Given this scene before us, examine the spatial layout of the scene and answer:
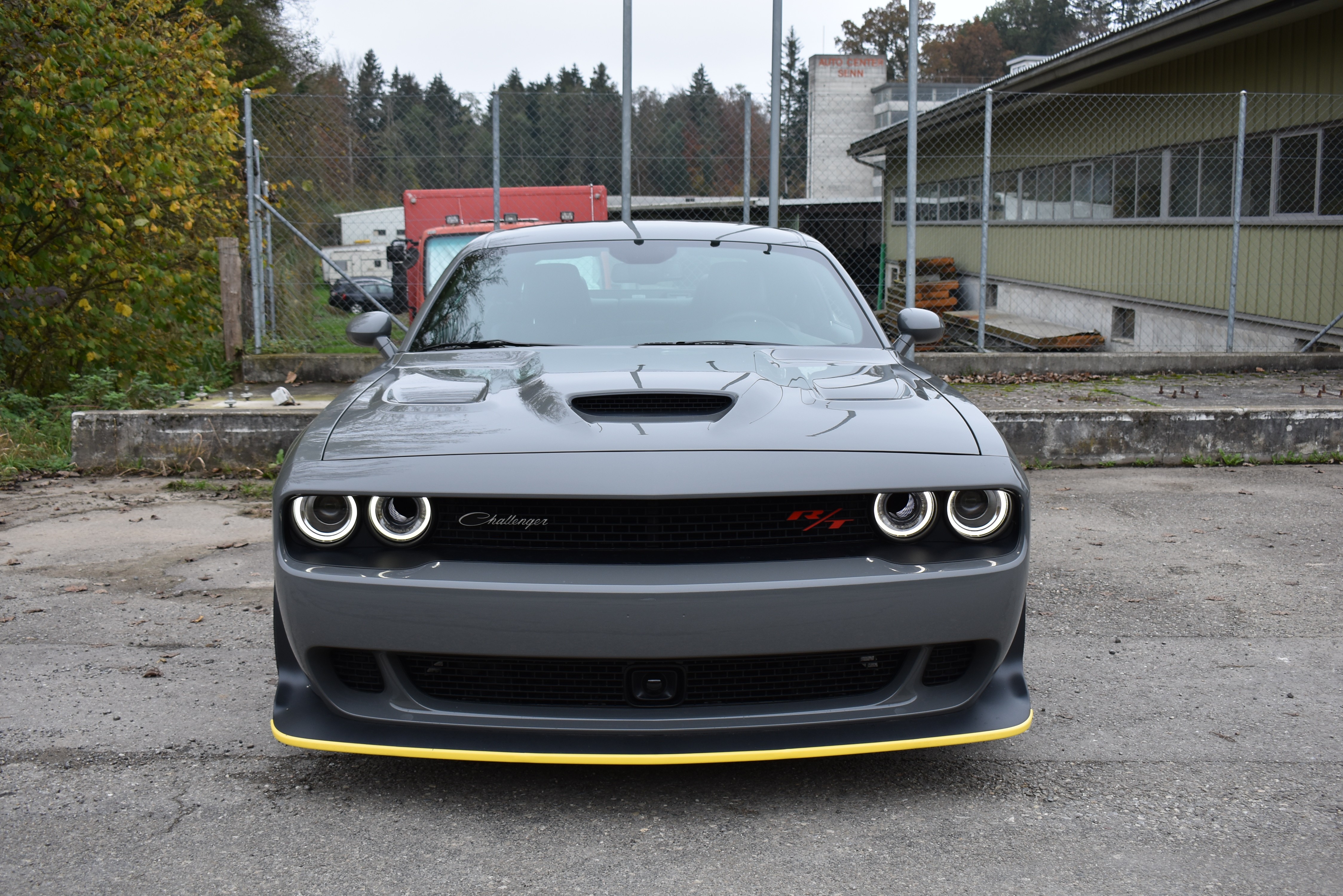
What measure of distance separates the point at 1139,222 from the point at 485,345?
47.9 ft

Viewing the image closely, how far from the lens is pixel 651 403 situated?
9.39 feet

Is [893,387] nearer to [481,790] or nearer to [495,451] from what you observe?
[495,451]

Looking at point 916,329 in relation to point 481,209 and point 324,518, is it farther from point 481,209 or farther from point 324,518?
point 481,209

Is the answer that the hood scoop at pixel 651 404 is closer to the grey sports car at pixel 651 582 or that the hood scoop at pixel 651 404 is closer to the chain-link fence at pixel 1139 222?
the grey sports car at pixel 651 582

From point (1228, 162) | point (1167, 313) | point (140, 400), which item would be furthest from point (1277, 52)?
point (140, 400)

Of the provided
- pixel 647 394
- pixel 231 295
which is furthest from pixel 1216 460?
pixel 231 295

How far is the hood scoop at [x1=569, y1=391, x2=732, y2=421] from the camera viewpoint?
2.80 metres

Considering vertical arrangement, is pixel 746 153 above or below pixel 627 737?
above

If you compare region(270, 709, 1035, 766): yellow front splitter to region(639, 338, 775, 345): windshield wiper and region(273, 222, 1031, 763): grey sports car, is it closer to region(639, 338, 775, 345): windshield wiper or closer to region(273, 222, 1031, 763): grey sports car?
region(273, 222, 1031, 763): grey sports car

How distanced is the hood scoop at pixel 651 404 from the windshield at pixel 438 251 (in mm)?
9669

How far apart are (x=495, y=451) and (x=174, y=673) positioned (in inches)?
66.3

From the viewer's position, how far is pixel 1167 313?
15453 mm

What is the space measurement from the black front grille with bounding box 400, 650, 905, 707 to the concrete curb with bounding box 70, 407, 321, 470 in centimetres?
464

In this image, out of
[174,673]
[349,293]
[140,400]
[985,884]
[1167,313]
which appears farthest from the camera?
[1167,313]
